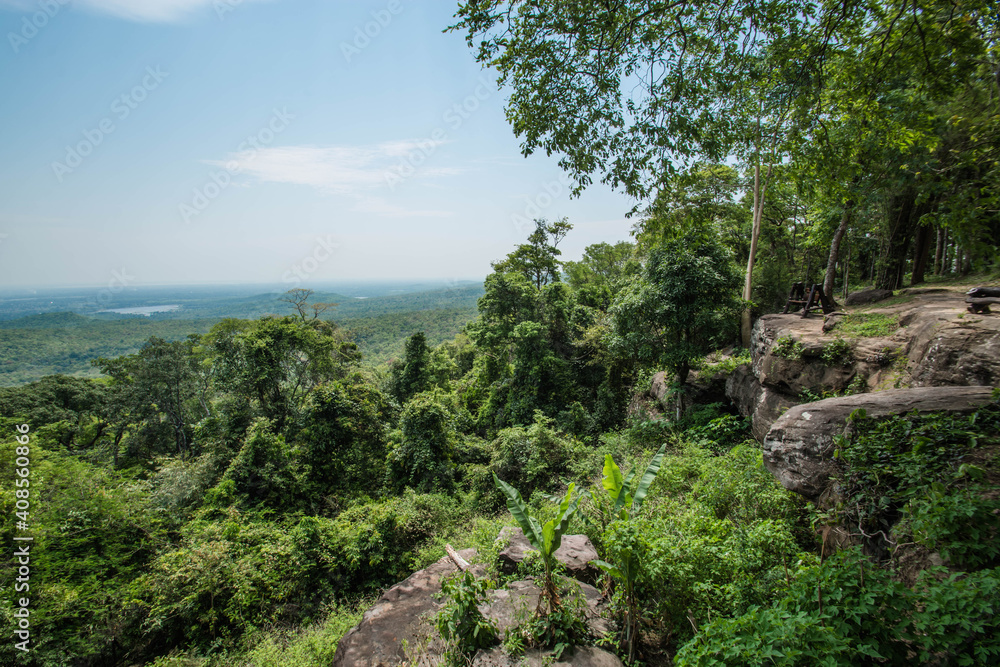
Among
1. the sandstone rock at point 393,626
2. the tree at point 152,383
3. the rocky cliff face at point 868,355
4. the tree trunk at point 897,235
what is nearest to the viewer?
the rocky cliff face at point 868,355

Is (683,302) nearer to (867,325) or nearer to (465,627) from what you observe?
(867,325)

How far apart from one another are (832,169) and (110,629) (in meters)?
14.6

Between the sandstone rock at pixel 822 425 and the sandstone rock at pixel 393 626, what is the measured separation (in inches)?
183

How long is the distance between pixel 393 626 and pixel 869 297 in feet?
43.2

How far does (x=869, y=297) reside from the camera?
9750 millimetres

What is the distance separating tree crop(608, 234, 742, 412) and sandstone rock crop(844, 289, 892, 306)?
2.76 m

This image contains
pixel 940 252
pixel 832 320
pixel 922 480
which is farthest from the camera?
pixel 940 252

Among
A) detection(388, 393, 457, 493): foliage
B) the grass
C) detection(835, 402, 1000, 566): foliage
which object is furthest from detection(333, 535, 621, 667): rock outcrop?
the grass

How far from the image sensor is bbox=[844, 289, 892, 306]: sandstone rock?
31.0 ft

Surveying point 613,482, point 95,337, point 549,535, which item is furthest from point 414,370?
point 95,337

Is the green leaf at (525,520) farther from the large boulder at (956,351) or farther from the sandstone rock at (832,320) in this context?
the sandstone rock at (832,320)

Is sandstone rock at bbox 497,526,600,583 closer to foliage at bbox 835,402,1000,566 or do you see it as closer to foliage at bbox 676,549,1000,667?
foliage at bbox 676,549,1000,667

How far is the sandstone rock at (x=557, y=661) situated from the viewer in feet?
11.9

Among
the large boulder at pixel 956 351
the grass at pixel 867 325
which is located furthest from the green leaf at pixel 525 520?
the grass at pixel 867 325
